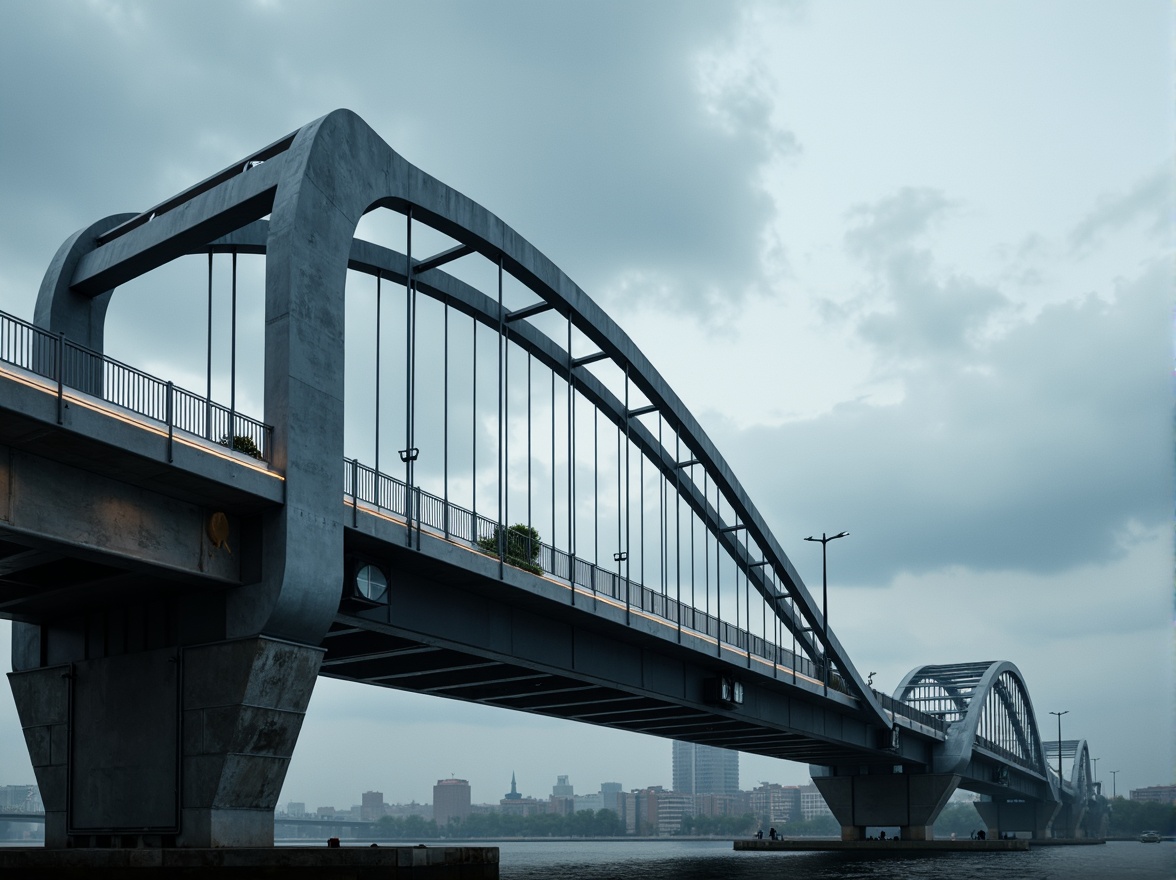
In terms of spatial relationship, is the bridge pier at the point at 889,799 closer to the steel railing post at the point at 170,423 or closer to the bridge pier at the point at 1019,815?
the bridge pier at the point at 1019,815

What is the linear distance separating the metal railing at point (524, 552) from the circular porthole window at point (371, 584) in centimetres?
153

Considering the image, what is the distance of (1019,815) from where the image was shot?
527 feet

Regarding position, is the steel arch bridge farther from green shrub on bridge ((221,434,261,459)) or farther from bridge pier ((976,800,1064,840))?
bridge pier ((976,800,1064,840))

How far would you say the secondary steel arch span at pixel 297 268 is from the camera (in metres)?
25.1

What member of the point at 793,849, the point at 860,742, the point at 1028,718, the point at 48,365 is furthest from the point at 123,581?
the point at 1028,718

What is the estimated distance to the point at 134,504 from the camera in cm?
2327

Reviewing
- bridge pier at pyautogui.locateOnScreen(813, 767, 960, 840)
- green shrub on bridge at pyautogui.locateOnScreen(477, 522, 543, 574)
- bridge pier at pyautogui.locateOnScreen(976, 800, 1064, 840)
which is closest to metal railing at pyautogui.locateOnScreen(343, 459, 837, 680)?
green shrub on bridge at pyautogui.locateOnScreen(477, 522, 543, 574)

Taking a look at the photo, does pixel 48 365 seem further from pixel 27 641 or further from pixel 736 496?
pixel 736 496

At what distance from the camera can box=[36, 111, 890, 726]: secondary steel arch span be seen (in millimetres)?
25094

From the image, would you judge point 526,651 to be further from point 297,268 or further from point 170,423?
point 170,423

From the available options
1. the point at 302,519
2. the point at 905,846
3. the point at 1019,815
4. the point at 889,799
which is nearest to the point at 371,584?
the point at 302,519

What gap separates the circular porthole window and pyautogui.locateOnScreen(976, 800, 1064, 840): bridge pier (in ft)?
478

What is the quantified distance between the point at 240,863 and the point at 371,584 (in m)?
7.71

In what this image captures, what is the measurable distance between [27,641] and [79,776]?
13.8 ft
